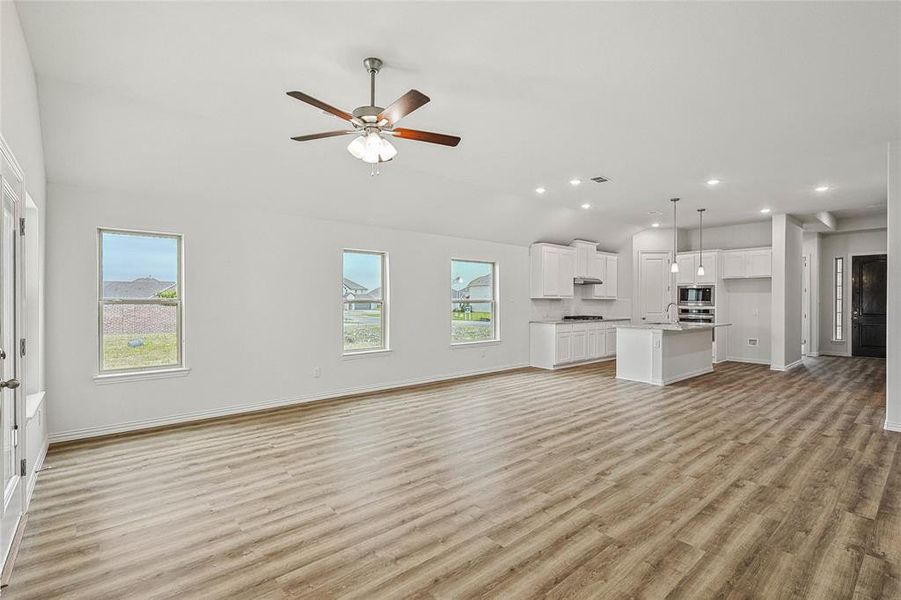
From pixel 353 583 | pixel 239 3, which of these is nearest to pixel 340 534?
pixel 353 583

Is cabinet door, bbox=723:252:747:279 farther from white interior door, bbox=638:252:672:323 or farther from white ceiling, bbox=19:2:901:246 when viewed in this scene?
white ceiling, bbox=19:2:901:246

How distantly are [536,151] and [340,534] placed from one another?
4.06 meters

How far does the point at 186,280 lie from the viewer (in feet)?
16.7

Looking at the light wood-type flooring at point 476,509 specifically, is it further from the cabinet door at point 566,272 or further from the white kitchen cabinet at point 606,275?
the white kitchen cabinet at point 606,275

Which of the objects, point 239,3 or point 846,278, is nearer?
point 239,3

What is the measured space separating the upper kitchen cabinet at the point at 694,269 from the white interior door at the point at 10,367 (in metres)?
10.4

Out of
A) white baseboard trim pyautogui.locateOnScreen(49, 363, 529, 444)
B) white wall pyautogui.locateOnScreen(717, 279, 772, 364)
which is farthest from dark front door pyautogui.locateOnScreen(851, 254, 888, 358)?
white baseboard trim pyautogui.locateOnScreen(49, 363, 529, 444)

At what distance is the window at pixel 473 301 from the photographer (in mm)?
7990

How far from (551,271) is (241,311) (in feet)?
19.0

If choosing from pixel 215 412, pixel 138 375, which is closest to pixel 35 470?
pixel 138 375

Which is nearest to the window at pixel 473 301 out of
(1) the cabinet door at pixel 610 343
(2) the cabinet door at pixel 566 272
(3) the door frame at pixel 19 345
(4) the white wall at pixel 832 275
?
(2) the cabinet door at pixel 566 272

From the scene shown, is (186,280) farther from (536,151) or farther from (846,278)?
(846,278)

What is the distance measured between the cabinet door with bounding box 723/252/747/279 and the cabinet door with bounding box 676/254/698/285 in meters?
0.57

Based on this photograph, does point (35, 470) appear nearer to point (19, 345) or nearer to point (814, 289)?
point (19, 345)
